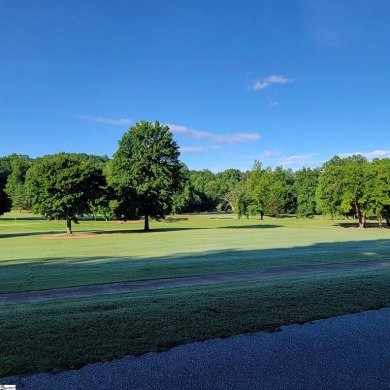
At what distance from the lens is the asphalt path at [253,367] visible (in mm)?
4211

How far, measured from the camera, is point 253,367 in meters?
4.64

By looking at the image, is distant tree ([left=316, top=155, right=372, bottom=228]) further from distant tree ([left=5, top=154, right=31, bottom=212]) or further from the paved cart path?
distant tree ([left=5, top=154, right=31, bottom=212])

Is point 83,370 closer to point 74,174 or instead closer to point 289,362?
point 289,362

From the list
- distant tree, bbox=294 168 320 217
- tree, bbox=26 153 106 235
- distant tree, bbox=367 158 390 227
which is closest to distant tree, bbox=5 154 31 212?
tree, bbox=26 153 106 235

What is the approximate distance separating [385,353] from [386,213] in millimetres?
64603

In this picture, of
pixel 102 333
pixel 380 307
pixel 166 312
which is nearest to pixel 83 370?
pixel 102 333

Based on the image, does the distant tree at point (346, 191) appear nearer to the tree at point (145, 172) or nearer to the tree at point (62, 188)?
the tree at point (145, 172)

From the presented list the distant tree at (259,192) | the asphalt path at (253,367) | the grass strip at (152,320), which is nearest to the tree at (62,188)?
the grass strip at (152,320)

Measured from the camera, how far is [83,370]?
4.52 m

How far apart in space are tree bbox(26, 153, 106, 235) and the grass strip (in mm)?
37468

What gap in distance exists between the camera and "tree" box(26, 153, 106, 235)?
4275 centimetres

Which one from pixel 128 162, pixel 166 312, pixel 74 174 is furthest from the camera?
pixel 128 162

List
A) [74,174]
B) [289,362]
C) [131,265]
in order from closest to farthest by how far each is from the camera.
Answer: [289,362] → [131,265] → [74,174]

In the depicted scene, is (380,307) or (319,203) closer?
(380,307)
